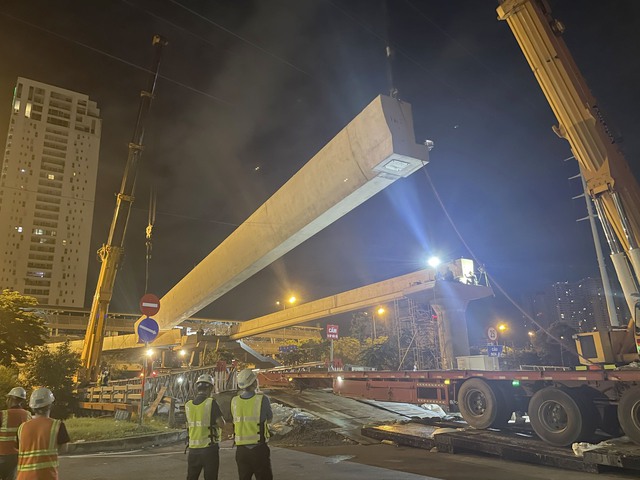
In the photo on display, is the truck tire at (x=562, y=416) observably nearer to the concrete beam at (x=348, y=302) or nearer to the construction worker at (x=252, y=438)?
the construction worker at (x=252, y=438)

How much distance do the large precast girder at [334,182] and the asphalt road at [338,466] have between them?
565 cm

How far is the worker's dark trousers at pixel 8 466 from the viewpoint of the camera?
190 inches

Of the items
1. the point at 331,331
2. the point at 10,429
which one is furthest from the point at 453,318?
the point at 10,429

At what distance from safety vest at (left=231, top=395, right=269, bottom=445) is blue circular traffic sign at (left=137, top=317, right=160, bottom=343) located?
6.29 metres

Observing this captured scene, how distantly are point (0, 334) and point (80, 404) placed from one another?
4.58 meters

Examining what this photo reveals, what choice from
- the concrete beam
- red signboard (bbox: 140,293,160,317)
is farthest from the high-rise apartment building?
red signboard (bbox: 140,293,160,317)

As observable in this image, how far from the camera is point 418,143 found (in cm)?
923

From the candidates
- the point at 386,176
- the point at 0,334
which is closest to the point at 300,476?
the point at 386,176

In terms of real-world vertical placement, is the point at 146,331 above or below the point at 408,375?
above

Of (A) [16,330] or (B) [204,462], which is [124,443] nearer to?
(B) [204,462]

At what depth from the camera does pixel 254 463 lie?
471 cm

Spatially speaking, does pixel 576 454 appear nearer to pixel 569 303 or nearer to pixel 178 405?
pixel 178 405

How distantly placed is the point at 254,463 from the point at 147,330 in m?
6.86

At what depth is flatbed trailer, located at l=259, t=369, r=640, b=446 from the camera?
8.12 meters
